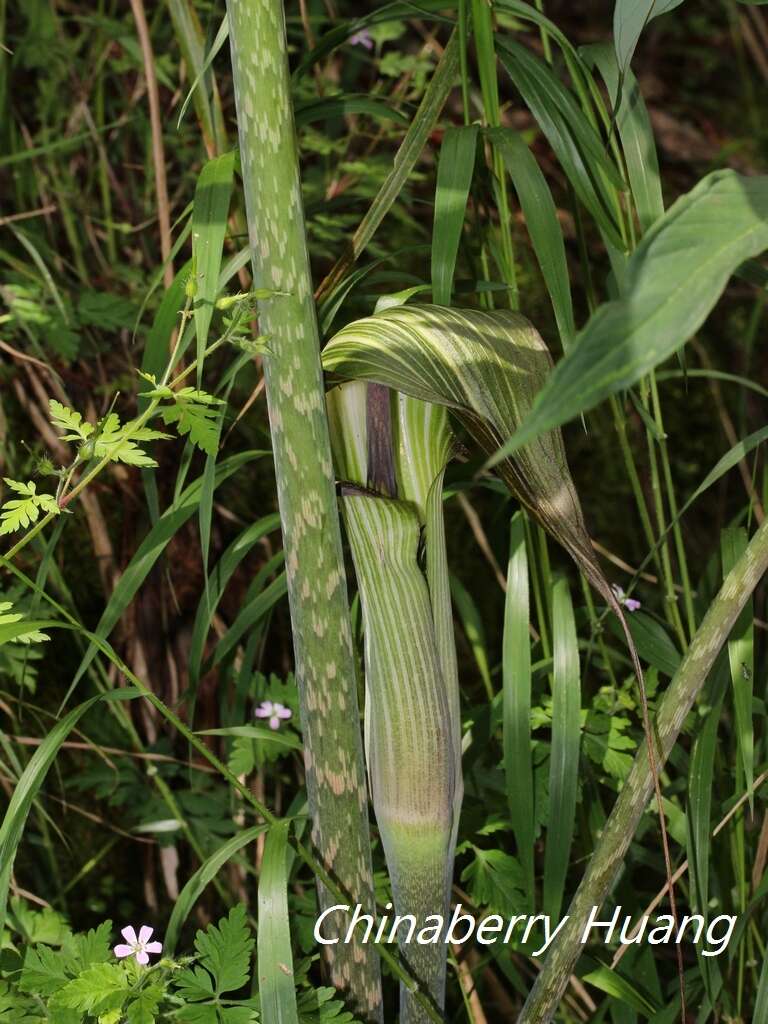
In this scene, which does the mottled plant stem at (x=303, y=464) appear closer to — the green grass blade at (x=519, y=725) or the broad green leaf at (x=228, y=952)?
the broad green leaf at (x=228, y=952)

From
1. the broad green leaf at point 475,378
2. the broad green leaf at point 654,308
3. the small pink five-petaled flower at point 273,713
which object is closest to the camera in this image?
the broad green leaf at point 654,308

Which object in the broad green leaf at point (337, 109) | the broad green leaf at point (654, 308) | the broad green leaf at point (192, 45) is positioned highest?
the broad green leaf at point (192, 45)

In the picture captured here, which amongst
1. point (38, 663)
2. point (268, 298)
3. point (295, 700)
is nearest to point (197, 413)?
point (268, 298)

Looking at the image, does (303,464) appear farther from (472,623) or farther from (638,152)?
(472,623)

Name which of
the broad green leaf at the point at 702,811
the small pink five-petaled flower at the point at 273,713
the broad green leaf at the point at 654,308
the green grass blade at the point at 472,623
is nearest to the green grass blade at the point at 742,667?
the broad green leaf at the point at 702,811

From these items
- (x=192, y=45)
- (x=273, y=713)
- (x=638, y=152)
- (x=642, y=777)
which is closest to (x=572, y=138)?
(x=638, y=152)

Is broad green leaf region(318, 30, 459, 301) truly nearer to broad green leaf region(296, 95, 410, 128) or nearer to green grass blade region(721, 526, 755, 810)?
broad green leaf region(296, 95, 410, 128)

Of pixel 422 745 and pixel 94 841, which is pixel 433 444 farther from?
pixel 94 841
